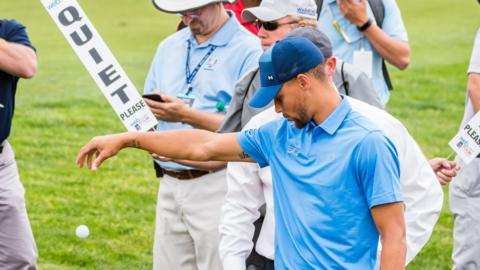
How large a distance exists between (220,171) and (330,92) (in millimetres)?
2385

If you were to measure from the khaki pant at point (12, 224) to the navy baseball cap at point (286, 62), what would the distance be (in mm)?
3144

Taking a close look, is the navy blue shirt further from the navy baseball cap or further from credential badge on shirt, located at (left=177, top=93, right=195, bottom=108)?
the navy baseball cap

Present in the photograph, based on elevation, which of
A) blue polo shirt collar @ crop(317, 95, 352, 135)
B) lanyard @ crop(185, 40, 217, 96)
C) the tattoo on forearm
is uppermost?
blue polo shirt collar @ crop(317, 95, 352, 135)

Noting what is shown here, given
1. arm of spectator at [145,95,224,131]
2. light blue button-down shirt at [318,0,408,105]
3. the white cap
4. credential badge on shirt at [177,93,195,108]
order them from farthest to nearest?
light blue button-down shirt at [318,0,408,105], credential badge on shirt at [177,93,195,108], arm of spectator at [145,95,224,131], the white cap

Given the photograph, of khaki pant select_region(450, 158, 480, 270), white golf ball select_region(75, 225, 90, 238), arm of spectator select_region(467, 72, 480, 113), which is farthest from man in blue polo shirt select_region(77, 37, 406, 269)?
white golf ball select_region(75, 225, 90, 238)

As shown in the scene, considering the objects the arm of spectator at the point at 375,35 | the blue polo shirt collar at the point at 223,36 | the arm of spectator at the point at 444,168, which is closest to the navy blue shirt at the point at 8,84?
the blue polo shirt collar at the point at 223,36

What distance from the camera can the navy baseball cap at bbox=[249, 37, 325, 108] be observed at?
189 inches

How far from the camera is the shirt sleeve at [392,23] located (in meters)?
7.96

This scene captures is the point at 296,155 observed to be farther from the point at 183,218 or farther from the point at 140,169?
the point at 140,169

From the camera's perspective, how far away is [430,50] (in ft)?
66.4

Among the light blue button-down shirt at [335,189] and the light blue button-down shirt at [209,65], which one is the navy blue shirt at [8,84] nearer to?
the light blue button-down shirt at [209,65]

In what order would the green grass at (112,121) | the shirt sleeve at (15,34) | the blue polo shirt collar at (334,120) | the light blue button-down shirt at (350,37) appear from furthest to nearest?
the green grass at (112,121), the light blue button-down shirt at (350,37), the shirt sleeve at (15,34), the blue polo shirt collar at (334,120)

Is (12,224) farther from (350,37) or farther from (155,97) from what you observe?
(350,37)

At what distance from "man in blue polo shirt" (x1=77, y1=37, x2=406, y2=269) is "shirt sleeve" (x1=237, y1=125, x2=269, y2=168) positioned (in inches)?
5.4
